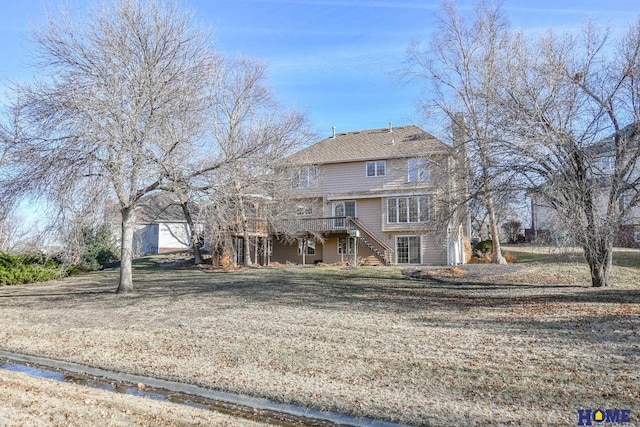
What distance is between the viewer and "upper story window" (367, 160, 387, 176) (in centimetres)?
2759

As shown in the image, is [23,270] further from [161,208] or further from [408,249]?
[408,249]

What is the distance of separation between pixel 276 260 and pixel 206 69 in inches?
709

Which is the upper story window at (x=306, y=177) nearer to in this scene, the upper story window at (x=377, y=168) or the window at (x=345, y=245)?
the upper story window at (x=377, y=168)

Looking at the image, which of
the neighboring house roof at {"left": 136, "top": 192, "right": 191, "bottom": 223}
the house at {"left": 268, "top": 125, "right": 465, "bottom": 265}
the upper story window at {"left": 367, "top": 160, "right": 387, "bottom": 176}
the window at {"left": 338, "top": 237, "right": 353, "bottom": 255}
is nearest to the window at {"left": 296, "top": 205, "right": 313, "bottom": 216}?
the house at {"left": 268, "top": 125, "right": 465, "bottom": 265}

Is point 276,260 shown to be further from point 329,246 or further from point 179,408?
point 179,408

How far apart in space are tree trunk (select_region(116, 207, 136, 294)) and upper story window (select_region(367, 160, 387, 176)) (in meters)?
16.5

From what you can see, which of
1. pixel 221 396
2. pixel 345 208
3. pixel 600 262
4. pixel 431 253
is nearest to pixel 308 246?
pixel 345 208

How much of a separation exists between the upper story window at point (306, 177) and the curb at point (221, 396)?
1791 centimetres

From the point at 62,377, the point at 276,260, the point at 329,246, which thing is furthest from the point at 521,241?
the point at 62,377

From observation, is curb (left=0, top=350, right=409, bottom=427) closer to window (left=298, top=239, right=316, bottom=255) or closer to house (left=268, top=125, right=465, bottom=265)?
house (left=268, top=125, right=465, bottom=265)

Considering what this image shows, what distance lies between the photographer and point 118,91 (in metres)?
12.1

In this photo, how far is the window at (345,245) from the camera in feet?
91.6

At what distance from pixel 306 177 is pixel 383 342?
20.3 m
